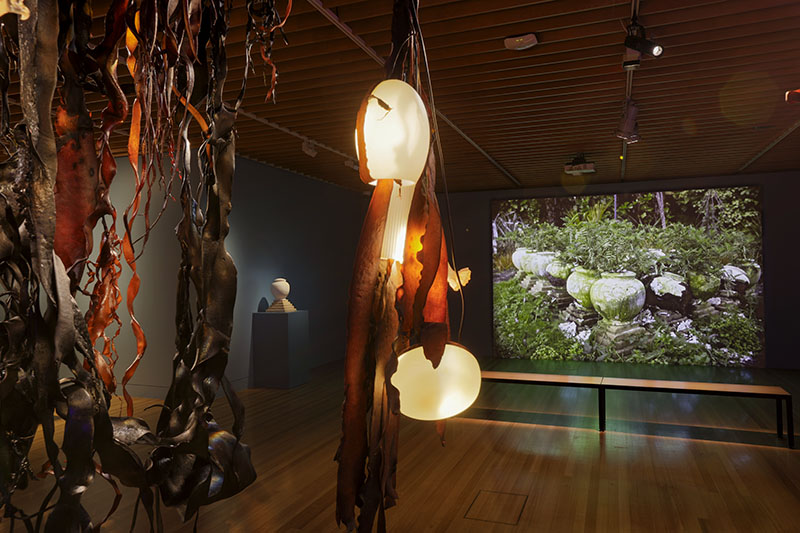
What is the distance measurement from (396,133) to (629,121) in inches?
165

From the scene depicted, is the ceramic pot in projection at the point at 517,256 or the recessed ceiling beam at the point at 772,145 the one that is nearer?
the recessed ceiling beam at the point at 772,145

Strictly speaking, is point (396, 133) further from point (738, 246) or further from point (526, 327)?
point (738, 246)

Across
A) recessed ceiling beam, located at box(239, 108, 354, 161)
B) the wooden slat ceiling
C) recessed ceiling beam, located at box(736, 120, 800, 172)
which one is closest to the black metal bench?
the wooden slat ceiling

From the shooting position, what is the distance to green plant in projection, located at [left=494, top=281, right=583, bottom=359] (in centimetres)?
909

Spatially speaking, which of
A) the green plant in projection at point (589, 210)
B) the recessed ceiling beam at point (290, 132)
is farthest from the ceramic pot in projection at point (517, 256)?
the recessed ceiling beam at point (290, 132)

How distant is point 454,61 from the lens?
12.7 feet

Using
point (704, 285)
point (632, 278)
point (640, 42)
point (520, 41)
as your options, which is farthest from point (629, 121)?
point (704, 285)

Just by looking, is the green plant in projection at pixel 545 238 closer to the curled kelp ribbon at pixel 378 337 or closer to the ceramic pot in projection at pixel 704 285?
the ceramic pot in projection at pixel 704 285

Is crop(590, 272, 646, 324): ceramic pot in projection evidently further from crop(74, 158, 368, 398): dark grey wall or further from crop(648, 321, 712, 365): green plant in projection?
crop(74, 158, 368, 398): dark grey wall

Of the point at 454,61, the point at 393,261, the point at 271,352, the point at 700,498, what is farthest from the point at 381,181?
Answer: the point at 271,352

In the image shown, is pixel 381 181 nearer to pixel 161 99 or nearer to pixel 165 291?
pixel 161 99

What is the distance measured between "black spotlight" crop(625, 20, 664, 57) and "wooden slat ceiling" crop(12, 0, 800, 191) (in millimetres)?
78

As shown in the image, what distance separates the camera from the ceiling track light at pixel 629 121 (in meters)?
4.54

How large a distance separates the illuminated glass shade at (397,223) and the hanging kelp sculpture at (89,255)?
347 millimetres
